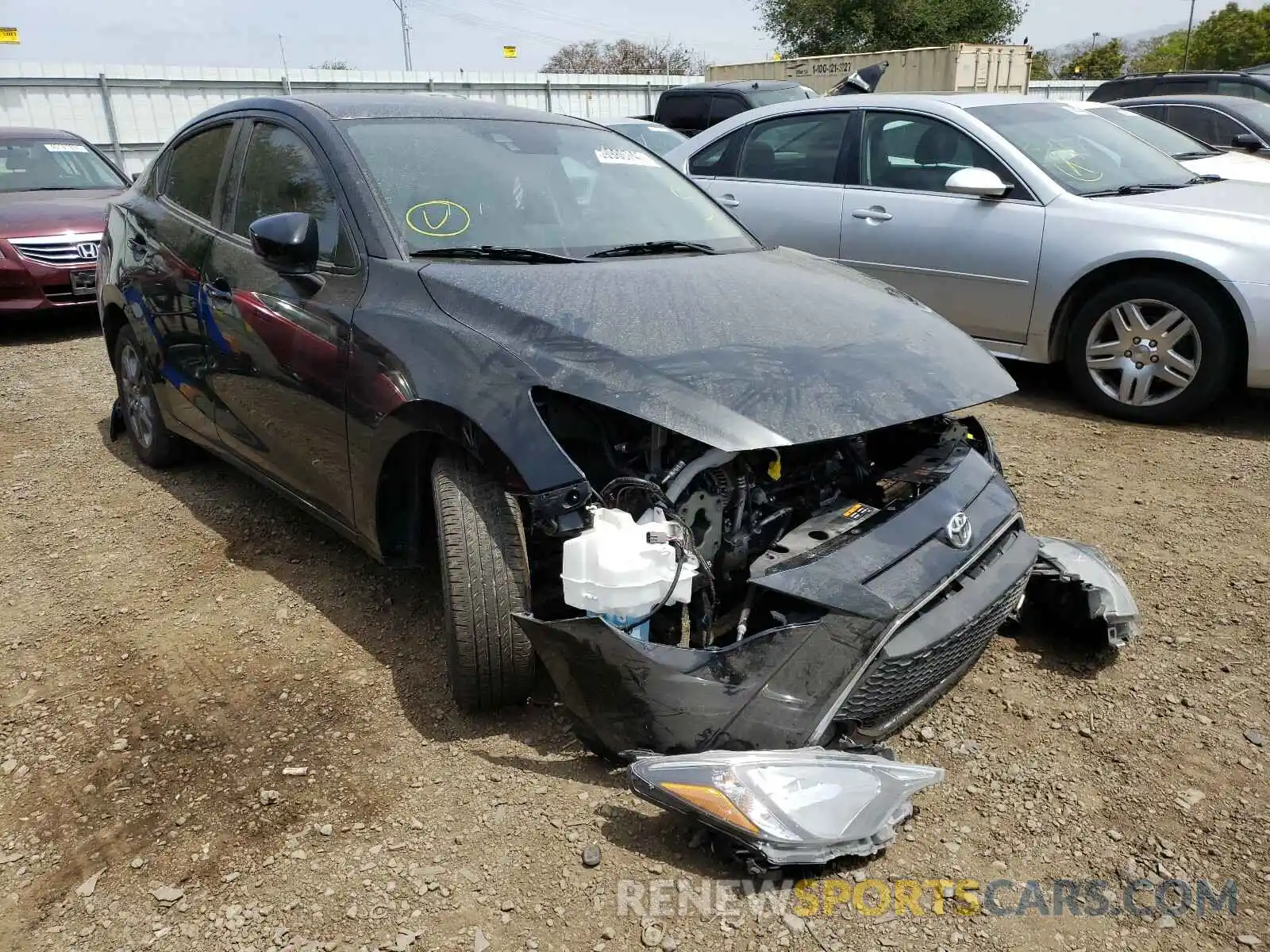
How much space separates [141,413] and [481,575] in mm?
3019

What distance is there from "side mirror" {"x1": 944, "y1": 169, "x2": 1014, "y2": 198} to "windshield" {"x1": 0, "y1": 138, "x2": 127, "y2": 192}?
25.0 ft

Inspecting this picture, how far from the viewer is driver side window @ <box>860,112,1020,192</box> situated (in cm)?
→ 568

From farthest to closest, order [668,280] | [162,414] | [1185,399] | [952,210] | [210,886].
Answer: [952,210]
[1185,399]
[162,414]
[668,280]
[210,886]

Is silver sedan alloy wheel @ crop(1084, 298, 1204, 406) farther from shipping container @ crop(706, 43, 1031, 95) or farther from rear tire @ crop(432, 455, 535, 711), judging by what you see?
shipping container @ crop(706, 43, 1031, 95)

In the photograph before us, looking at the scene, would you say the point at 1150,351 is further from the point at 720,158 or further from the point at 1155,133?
the point at 720,158

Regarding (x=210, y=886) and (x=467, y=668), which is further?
(x=467, y=668)

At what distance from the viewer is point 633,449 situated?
8.27 ft

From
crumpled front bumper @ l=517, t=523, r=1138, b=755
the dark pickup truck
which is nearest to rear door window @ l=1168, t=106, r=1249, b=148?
the dark pickup truck

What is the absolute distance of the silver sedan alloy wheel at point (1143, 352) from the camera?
4.94 meters

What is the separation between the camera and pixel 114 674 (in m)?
3.08

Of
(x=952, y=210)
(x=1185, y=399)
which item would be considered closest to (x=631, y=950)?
(x=1185, y=399)

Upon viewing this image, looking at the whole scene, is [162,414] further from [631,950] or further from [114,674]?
[631,950]

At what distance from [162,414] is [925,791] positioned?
3.60 meters

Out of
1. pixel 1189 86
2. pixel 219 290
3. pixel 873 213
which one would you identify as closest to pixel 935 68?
pixel 1189 86
